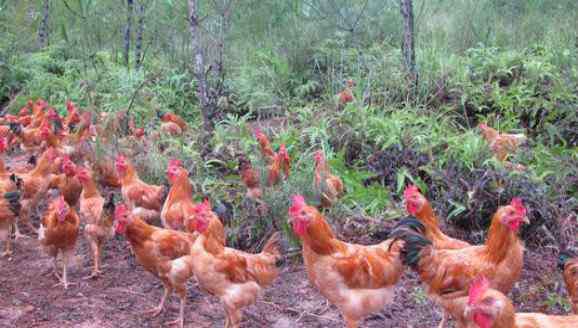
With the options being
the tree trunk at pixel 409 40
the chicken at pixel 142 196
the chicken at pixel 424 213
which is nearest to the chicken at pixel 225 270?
the chicken at pixel 424 213

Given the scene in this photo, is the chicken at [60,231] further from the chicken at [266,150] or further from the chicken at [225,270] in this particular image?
the chicken at [266,150]

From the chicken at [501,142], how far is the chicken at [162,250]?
3966 mm

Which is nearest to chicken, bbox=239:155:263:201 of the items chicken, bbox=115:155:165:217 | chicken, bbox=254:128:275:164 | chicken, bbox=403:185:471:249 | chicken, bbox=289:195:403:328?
chicken, bbox=254:128:275:164

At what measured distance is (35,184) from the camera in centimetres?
693

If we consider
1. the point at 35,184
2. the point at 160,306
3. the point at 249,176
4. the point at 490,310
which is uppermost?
the point at 490,310

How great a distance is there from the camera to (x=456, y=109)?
946cm

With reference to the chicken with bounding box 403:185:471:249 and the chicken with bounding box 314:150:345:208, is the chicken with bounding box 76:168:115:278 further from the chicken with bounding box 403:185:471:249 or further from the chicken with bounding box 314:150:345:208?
the chicken with bounding box 403:185:471:249

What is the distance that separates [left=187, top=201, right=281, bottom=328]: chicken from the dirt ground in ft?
1.65

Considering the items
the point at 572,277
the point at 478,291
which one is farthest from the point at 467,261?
the point at 478,291

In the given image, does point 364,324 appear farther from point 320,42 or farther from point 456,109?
point 320,42

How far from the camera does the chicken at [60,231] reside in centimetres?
567

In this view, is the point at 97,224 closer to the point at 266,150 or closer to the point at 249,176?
the point at 249,176

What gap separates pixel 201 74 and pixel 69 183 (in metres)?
2.41

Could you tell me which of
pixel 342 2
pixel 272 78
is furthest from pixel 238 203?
pixel 342 2
